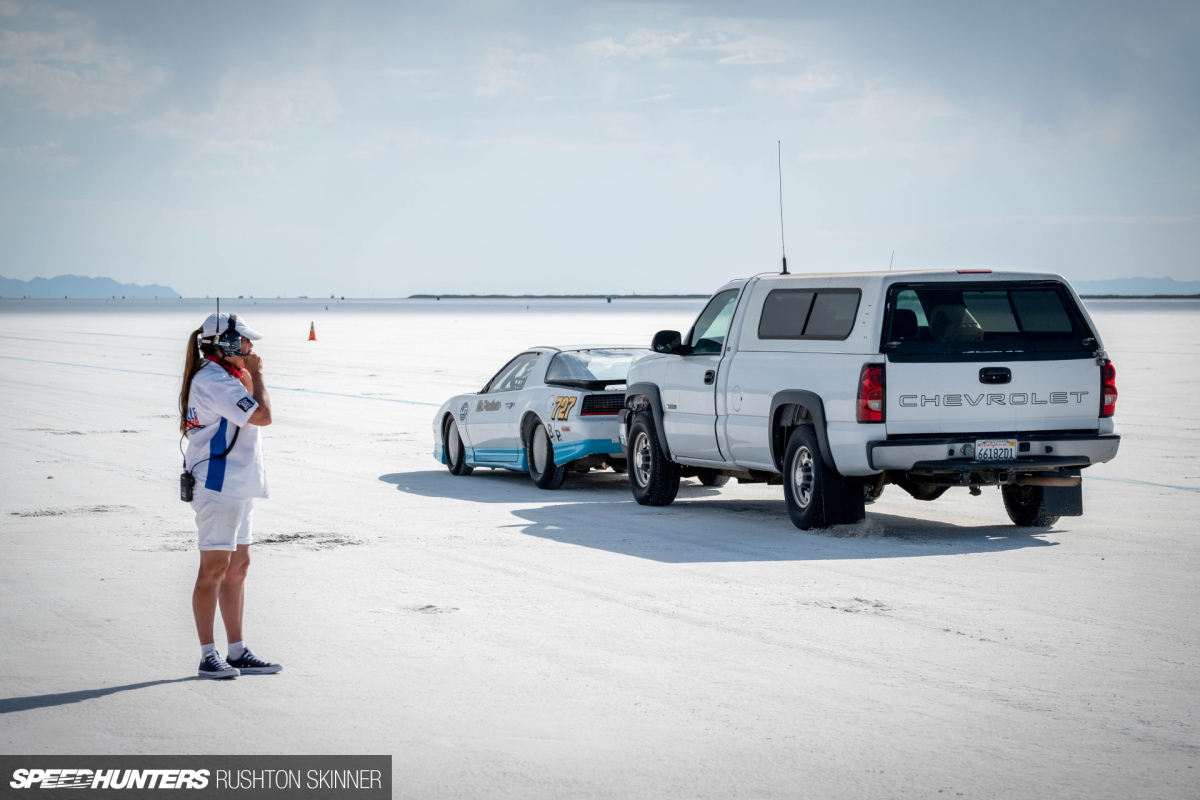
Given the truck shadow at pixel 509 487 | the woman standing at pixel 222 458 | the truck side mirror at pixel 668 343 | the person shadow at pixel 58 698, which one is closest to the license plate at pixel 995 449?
the truck side mirror at pixel 668 343

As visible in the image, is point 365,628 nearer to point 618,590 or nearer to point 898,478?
point 618,590

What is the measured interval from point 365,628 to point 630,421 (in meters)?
6.65

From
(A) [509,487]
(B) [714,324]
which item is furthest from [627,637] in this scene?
(A) [509,487]

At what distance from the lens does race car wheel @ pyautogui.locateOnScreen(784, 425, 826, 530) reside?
1213cm

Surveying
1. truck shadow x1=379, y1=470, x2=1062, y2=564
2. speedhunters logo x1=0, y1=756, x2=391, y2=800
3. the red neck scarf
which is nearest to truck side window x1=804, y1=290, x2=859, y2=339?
truck shadow x1=379, y1=470, x2=1062, y2=564

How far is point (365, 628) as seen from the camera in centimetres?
862

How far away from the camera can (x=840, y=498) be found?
12133 millimetres

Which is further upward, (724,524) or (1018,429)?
(1018,429)

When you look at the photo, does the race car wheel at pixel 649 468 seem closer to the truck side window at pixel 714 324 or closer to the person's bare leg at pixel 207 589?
the truck side window at pixel 714 324

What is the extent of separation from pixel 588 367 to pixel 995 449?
5.28m

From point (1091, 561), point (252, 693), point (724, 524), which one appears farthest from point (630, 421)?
point (252, 693)

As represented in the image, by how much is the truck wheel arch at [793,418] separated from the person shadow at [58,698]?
6.06 metres

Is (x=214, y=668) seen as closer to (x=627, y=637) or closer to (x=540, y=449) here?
(x=627, y=637)

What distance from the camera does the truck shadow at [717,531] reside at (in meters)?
11.4
